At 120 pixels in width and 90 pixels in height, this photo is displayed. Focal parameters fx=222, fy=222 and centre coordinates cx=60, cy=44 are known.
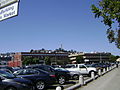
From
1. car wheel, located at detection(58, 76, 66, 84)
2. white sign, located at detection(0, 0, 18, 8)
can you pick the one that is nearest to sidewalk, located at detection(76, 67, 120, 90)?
car wheel, located at detection(58, 76, 66, 84)

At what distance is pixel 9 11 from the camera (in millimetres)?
6086

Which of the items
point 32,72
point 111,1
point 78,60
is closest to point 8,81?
point 32,72

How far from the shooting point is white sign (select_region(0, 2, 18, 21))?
588 cm

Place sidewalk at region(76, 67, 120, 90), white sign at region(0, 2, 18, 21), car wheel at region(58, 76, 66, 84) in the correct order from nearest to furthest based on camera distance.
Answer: white sign at region(0, 2, 18, 21)
sidewalk at region(76, 67, 120, 90)
car wheel at region(58, 76, 66, 84)

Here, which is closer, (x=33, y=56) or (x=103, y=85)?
(x=103, y=85)

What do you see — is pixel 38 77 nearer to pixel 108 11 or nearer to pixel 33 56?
pixel 108 11

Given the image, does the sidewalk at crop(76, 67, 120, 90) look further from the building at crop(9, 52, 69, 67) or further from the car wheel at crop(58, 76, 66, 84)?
the building at crop(9, 52, 69, 67)

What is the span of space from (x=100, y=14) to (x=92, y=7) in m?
0.55

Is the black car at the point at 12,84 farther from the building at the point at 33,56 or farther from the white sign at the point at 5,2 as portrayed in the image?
the building at the point at 33,56

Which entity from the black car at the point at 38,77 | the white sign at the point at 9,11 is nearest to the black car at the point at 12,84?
the black car at the point at 38,77

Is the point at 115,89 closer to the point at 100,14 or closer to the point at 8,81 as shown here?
the point at 100,14

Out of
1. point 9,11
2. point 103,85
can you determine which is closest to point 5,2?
point 9,11

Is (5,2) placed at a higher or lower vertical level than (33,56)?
lower

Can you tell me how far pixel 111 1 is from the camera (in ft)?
35.1
